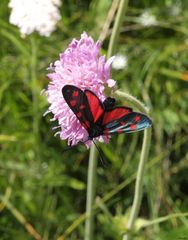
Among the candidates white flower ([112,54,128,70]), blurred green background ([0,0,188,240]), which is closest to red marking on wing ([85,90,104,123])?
blurred green background ([0,0,188,240])

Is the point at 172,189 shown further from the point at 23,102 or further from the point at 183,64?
the point at 23,102

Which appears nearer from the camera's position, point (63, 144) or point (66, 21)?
point (63, 144)

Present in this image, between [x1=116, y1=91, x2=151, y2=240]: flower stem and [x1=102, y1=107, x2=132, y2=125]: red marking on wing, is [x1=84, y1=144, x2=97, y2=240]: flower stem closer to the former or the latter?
[x1=116, y1=91, x2=151, y2=240]: flower stem

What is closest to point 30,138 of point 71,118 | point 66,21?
point 66,21

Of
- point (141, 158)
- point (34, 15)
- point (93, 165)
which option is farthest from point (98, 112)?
point (34, 15)

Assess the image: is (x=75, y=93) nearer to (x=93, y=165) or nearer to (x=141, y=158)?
(x=141, y=158)

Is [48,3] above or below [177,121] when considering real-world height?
above
